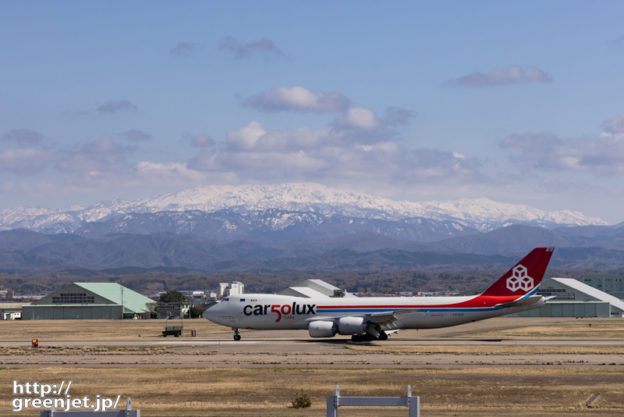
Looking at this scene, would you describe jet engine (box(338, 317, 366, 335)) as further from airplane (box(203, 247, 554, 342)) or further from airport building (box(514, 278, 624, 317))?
airport building (box(514, 278, 624, 317))

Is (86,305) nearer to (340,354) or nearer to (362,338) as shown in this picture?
(362,338)

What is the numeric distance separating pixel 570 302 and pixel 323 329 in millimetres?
82070

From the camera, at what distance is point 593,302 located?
14025 cm

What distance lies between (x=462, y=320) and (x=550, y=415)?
38.9m

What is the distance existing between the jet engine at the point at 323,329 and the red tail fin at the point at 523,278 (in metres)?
12.3

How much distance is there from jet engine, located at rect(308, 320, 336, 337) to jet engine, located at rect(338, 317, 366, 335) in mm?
923

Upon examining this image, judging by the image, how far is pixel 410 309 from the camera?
220ft

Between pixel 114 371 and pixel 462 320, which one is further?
pixel 462 320

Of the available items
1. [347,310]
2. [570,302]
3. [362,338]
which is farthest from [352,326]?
[570,302]

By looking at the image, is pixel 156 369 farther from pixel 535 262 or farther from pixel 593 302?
pixel 593 302

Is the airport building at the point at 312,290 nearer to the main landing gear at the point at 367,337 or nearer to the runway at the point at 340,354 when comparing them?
the main landing gear at the point at 367,337

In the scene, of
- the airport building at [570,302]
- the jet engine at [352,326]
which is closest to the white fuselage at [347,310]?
the jet engine at [352,326]

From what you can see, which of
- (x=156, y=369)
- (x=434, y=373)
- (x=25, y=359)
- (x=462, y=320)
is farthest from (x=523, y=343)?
(x=25, y=359)

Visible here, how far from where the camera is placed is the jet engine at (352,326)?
66312 mm
